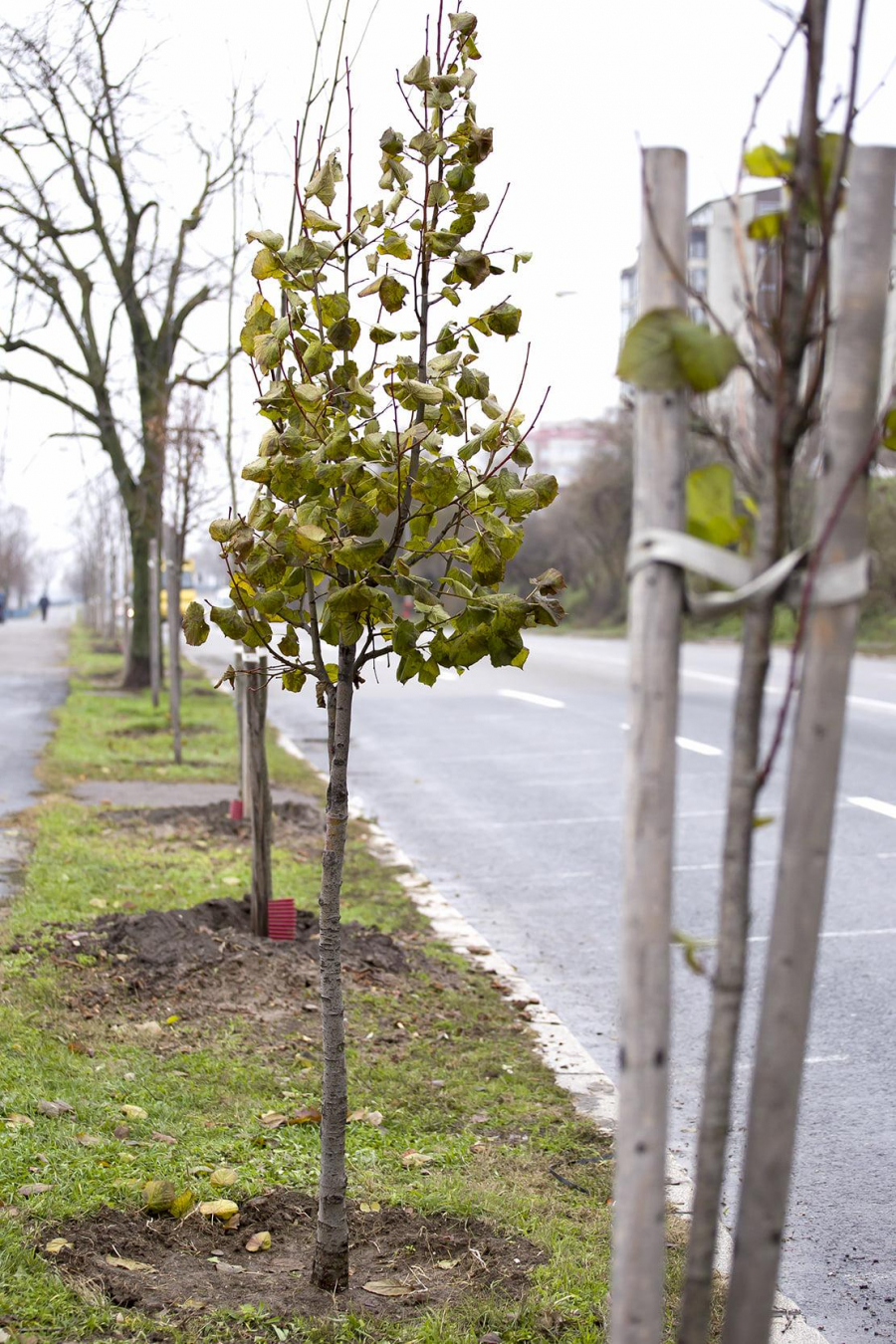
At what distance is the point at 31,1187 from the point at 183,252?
19.5 m

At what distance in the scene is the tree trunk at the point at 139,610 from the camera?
2292 cm

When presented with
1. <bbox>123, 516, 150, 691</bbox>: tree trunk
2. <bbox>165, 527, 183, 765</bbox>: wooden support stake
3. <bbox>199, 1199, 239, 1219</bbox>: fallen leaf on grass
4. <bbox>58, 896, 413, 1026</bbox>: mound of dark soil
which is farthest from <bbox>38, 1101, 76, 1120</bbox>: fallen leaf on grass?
<bbox>123, 516, 150, 691</bbox>: tree trunk

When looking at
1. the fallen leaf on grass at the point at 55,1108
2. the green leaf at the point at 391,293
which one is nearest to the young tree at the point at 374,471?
the green leaf at the point at 391,293

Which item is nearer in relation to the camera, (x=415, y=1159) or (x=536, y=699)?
(x=415, y=1159)

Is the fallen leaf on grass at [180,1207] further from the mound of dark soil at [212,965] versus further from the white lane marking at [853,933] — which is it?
the white lane marking at [853,933]

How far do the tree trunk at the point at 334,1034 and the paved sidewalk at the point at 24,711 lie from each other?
6.96m

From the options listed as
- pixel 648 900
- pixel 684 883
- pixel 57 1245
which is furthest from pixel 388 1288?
pixel 684 883

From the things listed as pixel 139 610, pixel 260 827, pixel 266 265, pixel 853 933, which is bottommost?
pixel 853 933

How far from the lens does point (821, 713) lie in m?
1.82

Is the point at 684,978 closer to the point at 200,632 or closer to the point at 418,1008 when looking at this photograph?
the point at 418,1008

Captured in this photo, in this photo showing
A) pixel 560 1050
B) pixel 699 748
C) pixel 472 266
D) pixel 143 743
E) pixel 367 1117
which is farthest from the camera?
pixel 143 743

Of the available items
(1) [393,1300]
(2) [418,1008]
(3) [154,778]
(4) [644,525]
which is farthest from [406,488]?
(3) [154,778]

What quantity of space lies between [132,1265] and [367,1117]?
1252mm

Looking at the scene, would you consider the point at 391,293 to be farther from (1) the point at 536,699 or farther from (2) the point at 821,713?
(1) the point at 536,699
